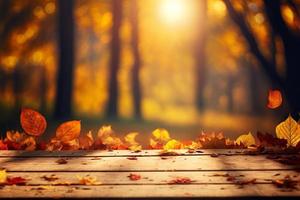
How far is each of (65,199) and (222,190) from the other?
92 centimetres

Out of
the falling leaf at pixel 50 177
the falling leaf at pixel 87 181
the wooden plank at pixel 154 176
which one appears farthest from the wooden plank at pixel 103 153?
the falling leaf at pixel 87 181

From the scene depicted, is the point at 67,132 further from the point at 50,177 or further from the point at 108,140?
the point at 50,177

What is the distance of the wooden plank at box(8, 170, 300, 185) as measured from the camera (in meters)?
3.16

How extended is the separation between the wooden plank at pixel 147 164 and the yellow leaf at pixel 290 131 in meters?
0.56

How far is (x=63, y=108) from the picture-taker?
52.4 feet

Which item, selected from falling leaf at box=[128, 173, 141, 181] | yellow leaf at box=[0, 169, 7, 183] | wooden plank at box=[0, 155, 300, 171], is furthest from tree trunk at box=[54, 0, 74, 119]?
falling leaf at box=[128, 173, 141, 181]

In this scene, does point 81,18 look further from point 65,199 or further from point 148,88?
point 148,88

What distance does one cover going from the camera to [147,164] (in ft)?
12.2

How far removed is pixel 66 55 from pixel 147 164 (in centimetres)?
1317

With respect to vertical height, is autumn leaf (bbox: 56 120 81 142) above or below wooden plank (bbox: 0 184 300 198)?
above

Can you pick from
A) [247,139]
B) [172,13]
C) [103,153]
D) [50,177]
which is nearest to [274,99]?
[247,139]

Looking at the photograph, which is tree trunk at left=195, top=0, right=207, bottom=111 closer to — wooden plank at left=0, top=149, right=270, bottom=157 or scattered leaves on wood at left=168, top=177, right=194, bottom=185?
wooden plank at left=0, top=149, right=270, bottom=157

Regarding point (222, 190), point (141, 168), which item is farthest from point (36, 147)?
point (222, 190)

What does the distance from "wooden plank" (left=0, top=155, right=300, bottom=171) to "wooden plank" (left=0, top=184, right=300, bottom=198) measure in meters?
0.53
